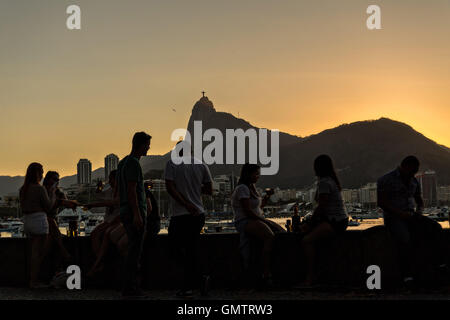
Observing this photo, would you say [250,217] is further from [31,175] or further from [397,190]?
[31,175]

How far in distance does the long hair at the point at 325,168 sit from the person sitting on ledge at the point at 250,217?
0.77 meters

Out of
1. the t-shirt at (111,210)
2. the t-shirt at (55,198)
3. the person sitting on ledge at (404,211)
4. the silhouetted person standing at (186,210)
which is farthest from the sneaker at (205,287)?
the t-shirt at (55,198)

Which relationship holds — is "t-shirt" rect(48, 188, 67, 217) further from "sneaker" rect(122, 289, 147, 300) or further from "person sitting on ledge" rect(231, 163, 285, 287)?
"person sitting on ledge" rect(231, 163, 285, 287)

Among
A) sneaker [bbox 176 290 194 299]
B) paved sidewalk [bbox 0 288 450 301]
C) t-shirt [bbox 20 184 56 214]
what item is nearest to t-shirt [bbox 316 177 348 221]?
paved sidewalk [bbox 0 288 450 301]

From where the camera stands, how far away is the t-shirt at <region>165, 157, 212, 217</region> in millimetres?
7922

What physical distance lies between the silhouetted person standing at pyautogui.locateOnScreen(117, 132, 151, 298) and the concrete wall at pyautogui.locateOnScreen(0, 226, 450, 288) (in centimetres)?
63

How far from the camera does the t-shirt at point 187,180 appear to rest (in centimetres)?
792

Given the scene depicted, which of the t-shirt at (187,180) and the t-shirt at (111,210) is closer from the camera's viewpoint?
the t-shirt at (187,180)

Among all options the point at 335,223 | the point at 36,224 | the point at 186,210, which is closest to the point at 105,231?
the point at 36,224

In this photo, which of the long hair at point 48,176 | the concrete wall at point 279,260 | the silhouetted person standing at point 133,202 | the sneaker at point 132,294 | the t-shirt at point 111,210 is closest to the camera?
the silhouetted person standing at point 133,202

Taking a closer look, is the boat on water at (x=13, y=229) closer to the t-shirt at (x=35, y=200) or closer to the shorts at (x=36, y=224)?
the shorts at (x=36, y=224)

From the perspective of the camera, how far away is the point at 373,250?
880 centimetres

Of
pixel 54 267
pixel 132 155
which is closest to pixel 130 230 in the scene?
pixel 132 155
